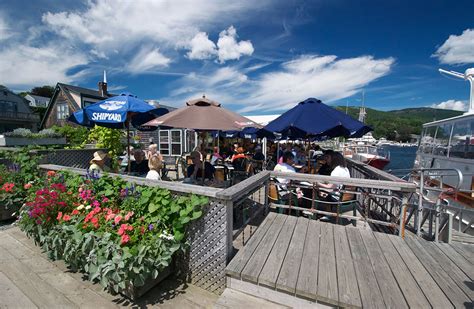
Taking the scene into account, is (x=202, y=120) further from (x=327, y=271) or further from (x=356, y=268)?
(x=356, y=268)

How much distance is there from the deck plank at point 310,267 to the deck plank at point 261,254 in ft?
1.23

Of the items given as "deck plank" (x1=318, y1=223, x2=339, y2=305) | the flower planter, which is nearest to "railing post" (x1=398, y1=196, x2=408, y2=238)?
"deck plank" (x1=318, y1=223, x2=339, y2=305)

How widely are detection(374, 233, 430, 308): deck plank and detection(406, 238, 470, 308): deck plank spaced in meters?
0.20

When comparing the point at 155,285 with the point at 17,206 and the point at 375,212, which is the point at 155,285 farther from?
the point at 375,212

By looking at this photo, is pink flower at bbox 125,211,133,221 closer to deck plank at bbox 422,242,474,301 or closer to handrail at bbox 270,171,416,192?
handrail at bbox 270,171,416,192

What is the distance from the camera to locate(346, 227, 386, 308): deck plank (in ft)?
5.70

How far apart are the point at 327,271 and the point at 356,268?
1.05 ft

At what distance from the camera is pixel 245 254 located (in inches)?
Answer: 93.8

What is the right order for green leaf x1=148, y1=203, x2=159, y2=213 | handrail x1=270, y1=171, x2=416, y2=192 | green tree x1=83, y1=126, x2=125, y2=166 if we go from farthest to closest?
1. green tree x1=83, y1=126, x2=125, y2=166
2. handrail x1=270, y1=171, x2=416, y2=192
3. green leaf x1=148, y1=203, x2=159, y2=213

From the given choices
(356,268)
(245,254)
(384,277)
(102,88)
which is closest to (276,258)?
(245,254)

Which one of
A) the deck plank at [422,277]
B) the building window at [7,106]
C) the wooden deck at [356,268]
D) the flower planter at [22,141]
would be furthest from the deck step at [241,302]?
the building window at [7,106]

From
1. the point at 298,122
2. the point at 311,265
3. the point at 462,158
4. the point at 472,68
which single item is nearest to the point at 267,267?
the point at 311,265

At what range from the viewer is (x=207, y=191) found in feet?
7.54

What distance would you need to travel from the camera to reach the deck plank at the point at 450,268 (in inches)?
76.1
